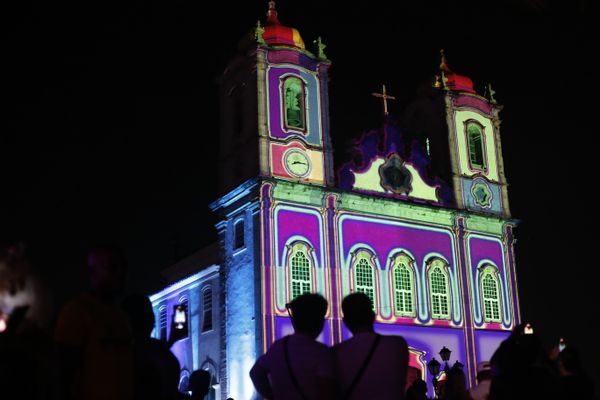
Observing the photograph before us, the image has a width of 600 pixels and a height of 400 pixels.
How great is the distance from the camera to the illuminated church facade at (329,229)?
26422 mm

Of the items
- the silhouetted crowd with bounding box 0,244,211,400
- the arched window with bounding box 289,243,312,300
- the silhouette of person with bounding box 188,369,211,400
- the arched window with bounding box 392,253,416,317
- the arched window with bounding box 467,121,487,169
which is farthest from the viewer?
the arched window with bounding box 467,121,487,169

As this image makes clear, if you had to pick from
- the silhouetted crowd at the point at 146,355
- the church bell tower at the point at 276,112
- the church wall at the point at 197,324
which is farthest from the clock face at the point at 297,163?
the silhouetted crowd at the point at 146,355

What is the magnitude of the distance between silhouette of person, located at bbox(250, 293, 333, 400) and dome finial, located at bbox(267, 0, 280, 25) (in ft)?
82.6

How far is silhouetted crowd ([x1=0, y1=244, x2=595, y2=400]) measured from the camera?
449cm

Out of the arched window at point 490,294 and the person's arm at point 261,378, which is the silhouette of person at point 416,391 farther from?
the arched window at point 490,294

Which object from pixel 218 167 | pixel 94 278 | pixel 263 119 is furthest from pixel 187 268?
pixel 94 278

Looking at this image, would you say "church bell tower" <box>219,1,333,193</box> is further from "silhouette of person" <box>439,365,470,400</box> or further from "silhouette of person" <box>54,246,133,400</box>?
"silhouette of person" <box>54,246,133,400</box>

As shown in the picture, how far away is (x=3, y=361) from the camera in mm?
4387

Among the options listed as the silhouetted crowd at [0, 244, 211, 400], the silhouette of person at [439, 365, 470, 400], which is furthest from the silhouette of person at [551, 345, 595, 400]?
the silhouetted crowd at [0, 244, 211, 400]

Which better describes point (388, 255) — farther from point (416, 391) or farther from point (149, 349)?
point (149, 349)

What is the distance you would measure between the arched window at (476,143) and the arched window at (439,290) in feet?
17.7

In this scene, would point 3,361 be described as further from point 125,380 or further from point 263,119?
point 263,119

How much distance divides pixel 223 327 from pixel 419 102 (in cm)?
1310

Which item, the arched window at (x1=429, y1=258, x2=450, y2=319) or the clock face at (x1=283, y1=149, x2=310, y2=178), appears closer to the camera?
the clock face at (x1=283, y1=149, x2=310, y2=178)
